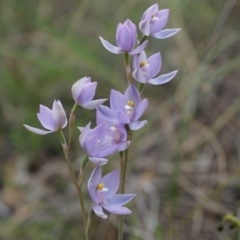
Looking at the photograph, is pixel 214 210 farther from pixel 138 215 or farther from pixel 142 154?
pixel 142 154

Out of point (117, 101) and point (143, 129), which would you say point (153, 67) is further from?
point (143, 129)

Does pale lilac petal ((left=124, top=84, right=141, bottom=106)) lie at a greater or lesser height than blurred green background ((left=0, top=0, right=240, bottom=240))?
greater

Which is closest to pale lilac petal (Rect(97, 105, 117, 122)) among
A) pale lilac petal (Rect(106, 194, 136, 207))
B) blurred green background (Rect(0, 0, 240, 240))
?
pale lilac petal (Rect(106, 194, 136, 207))

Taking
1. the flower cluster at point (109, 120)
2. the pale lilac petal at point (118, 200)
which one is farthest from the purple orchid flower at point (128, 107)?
the pale lilac petal at point (118, 200)

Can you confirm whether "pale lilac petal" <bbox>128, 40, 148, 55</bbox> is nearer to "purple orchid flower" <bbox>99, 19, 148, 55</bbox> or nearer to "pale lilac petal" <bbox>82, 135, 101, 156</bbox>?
"purple orchid flower" <bbox>99, 19, 148, 55</bbox>

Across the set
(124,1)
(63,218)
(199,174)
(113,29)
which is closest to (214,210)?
(199,174)

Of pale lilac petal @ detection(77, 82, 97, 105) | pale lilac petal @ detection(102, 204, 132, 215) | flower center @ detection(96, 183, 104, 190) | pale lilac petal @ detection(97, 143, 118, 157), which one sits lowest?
pale lilac petal @ detection(102, 204, 132, 215)
